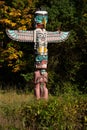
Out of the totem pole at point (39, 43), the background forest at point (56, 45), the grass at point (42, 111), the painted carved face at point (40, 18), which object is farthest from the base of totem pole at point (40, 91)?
the background forest at point (56, 45)

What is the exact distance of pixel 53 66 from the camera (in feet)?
56.5

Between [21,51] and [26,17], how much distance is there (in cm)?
147

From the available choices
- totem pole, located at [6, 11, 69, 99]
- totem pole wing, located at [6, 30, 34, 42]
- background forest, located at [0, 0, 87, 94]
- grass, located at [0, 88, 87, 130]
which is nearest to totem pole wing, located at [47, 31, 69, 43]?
totem pole, located at [6, 11, 69, 99]

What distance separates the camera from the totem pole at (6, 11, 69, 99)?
1177cm

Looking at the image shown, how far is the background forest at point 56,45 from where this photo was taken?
55.3ft

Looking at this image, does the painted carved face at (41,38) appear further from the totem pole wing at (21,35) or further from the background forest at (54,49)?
the background forest at (54,49)

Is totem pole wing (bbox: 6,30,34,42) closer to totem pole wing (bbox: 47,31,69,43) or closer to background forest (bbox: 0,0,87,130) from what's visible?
totem pole wing (bbox: 47,31,69,43)

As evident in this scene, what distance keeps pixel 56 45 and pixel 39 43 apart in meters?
5.40

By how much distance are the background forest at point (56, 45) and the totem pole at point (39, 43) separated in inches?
176

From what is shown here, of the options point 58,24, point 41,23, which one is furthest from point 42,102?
point 58,24

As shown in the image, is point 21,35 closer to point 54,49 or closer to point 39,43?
point 39,43

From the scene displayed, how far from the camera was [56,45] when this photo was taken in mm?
17328

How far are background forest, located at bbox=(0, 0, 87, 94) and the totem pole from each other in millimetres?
4476

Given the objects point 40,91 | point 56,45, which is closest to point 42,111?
point 40,91
